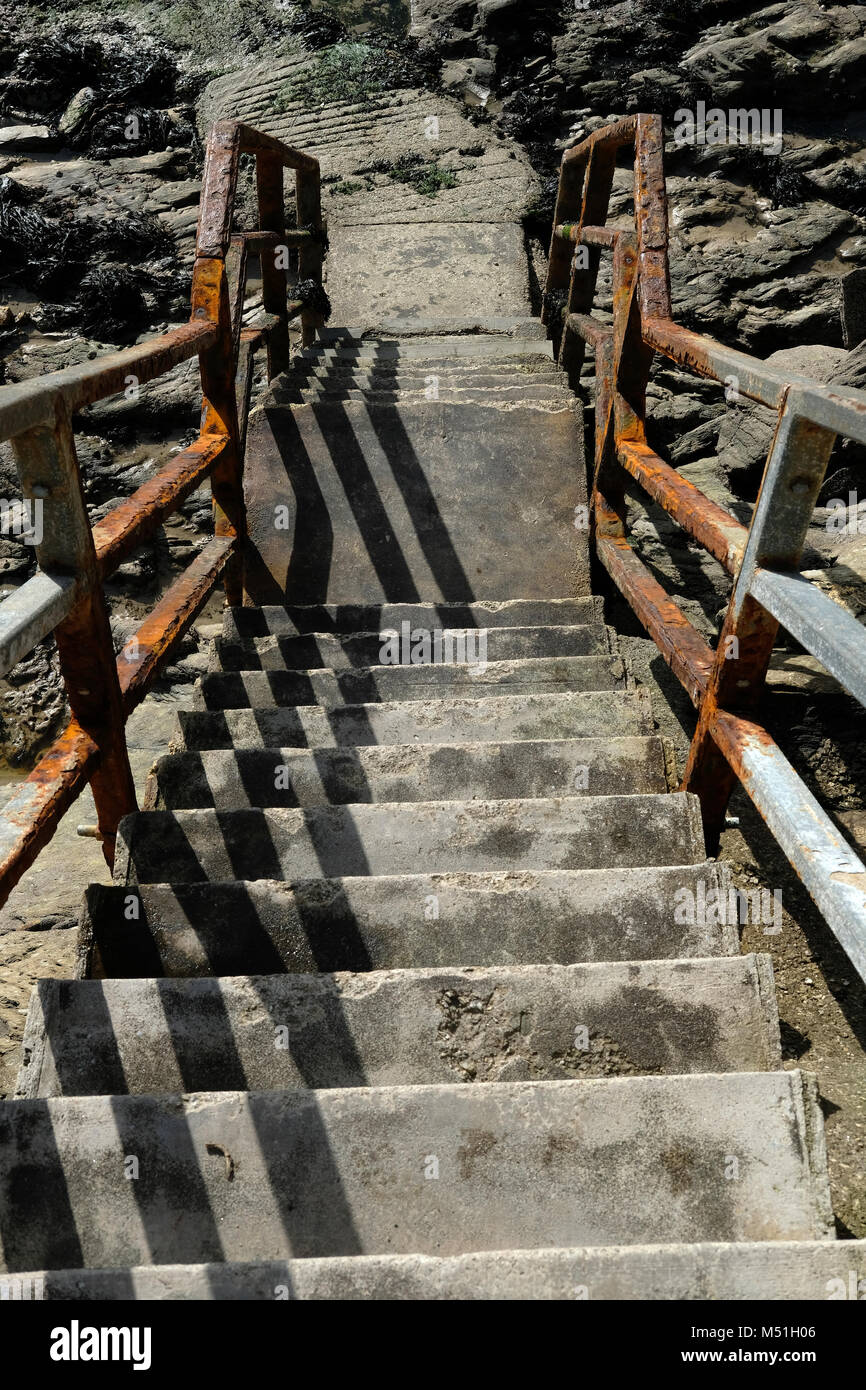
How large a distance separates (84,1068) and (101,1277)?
52 cm

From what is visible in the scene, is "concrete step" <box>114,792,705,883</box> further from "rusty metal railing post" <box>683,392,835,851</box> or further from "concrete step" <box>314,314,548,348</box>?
"concrete step" <box>314,314,548,348</box>

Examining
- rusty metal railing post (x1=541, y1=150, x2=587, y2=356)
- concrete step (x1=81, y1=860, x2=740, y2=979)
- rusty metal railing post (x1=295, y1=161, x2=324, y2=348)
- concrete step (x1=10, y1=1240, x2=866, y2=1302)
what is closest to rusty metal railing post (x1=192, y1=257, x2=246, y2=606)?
concrete step (x1=81, y1=860, x2=740, y2=979)

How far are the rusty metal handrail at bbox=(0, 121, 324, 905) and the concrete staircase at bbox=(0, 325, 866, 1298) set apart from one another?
0.80 ft

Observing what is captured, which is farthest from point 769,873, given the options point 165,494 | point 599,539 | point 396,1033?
point 165,494

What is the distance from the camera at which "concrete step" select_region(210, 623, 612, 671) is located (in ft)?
11.4

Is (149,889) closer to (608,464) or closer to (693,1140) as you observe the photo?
(693,1140)

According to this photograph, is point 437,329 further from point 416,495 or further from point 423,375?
point 416,495

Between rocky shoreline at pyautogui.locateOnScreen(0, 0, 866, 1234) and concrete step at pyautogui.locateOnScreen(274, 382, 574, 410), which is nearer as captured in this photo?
rocky shoreline at pyautogui.locateOnScreen(0, 0, 866, 1234)

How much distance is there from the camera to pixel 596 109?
9.70m

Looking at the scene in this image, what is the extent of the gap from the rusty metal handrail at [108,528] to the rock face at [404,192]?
324 cm

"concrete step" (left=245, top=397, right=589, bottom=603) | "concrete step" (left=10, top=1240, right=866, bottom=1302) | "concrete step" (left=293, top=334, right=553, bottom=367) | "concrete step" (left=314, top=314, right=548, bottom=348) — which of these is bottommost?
"concrete step" (left=10, top=1240, right=866, bottom=1302)

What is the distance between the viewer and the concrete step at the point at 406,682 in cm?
313

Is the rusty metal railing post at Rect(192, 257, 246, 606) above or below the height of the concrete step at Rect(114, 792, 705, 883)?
above

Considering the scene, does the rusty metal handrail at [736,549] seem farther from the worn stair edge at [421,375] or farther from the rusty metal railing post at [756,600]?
the worn stair edge at [421,375]
